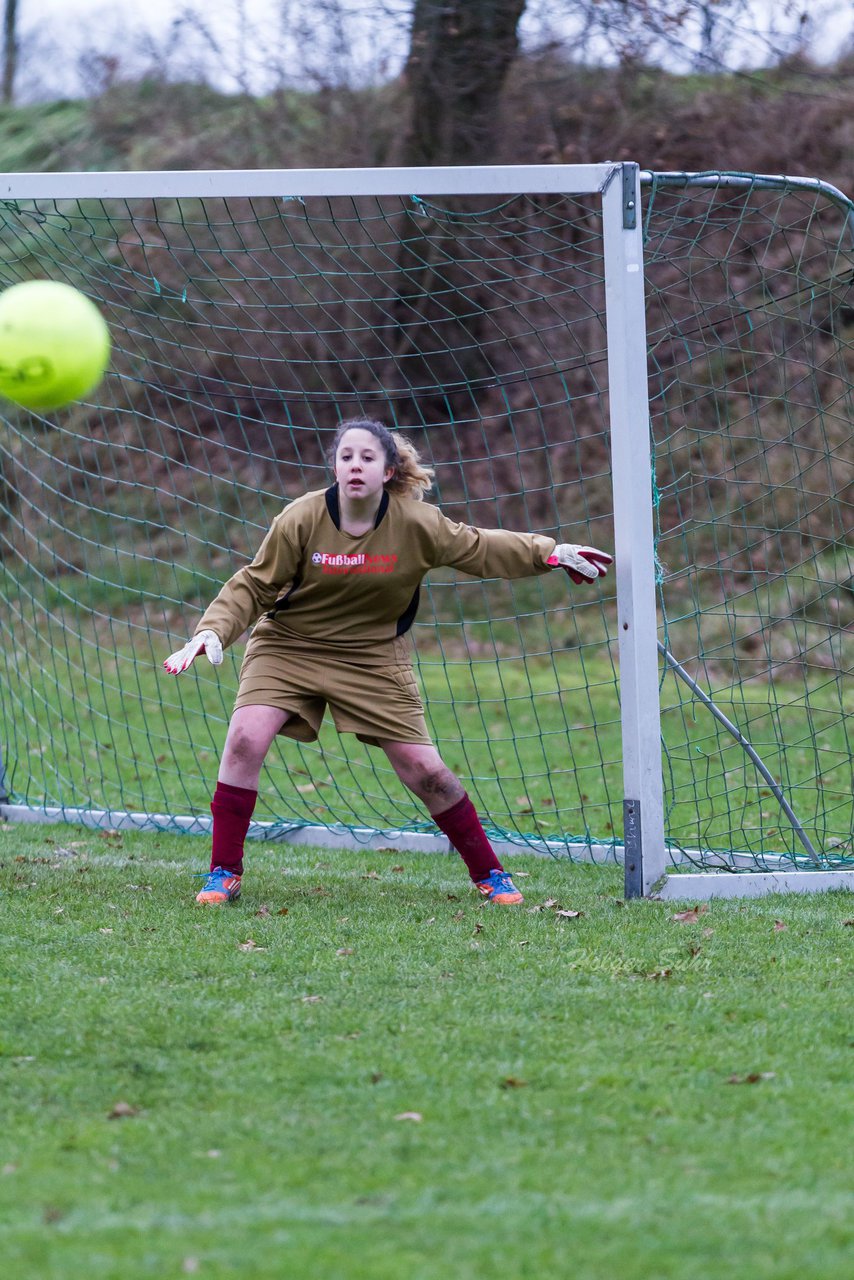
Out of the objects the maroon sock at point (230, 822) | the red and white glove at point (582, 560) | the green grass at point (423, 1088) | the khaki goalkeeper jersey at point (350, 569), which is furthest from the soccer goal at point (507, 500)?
the maroon sock at point (230, 822)

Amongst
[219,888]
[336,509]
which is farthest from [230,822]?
[336,509]

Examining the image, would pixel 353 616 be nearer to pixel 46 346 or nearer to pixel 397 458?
pixel 397 458

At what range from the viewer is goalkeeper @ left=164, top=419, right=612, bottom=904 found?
517 centimetres

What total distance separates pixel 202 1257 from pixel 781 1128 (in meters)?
1.30

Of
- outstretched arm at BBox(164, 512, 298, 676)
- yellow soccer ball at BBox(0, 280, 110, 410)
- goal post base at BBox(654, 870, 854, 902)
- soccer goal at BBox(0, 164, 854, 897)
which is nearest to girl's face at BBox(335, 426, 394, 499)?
outstretched arm at BBox(164, 512, 298, 676)

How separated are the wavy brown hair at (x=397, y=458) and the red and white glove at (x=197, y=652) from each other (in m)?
0.84

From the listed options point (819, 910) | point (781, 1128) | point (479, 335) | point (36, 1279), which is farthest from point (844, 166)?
point (36, 1279)

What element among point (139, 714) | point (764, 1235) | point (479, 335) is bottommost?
point (764, 1235)

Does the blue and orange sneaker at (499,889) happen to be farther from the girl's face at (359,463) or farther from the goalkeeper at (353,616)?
the girl's face at (359,463)

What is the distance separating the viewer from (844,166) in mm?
16094

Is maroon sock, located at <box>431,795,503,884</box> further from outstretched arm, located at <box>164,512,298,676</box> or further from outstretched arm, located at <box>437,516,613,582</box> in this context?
outstretched arm, located at <box>164,512,298,676</box>

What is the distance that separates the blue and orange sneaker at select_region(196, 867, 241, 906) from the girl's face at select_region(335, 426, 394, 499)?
1.48 meters

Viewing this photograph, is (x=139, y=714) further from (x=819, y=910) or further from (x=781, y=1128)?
(x=781, y=1128)

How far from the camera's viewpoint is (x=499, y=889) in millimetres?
5305
